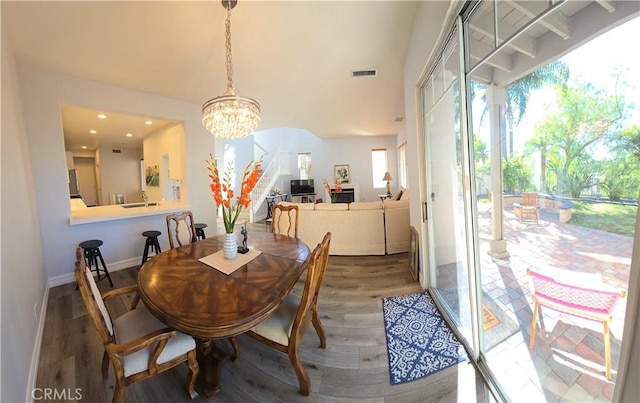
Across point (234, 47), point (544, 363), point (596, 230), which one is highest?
point (234, 47)

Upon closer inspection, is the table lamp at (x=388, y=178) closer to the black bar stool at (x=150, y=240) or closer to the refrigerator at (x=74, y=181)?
the black bar stool at (x=150, y=240)

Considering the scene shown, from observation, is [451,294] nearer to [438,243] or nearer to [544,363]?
[438,243]

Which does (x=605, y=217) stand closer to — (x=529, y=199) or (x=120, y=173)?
(x=529, y=199)

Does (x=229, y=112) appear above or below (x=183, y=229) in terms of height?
above

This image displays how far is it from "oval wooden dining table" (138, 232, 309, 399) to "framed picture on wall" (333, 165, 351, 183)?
7322mm

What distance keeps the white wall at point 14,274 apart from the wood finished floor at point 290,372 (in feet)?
0.57

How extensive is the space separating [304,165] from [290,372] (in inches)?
342

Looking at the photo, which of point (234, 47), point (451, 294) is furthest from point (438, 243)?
point (234, 47)

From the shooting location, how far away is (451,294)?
2150mm

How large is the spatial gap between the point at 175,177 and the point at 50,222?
1.96 m

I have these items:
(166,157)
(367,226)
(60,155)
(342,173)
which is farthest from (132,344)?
(342,173)

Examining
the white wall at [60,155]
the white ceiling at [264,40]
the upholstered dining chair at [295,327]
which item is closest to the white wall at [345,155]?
the white ceiling at [264,40]

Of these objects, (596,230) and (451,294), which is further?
(451,294)

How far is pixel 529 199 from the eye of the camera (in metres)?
1.17
